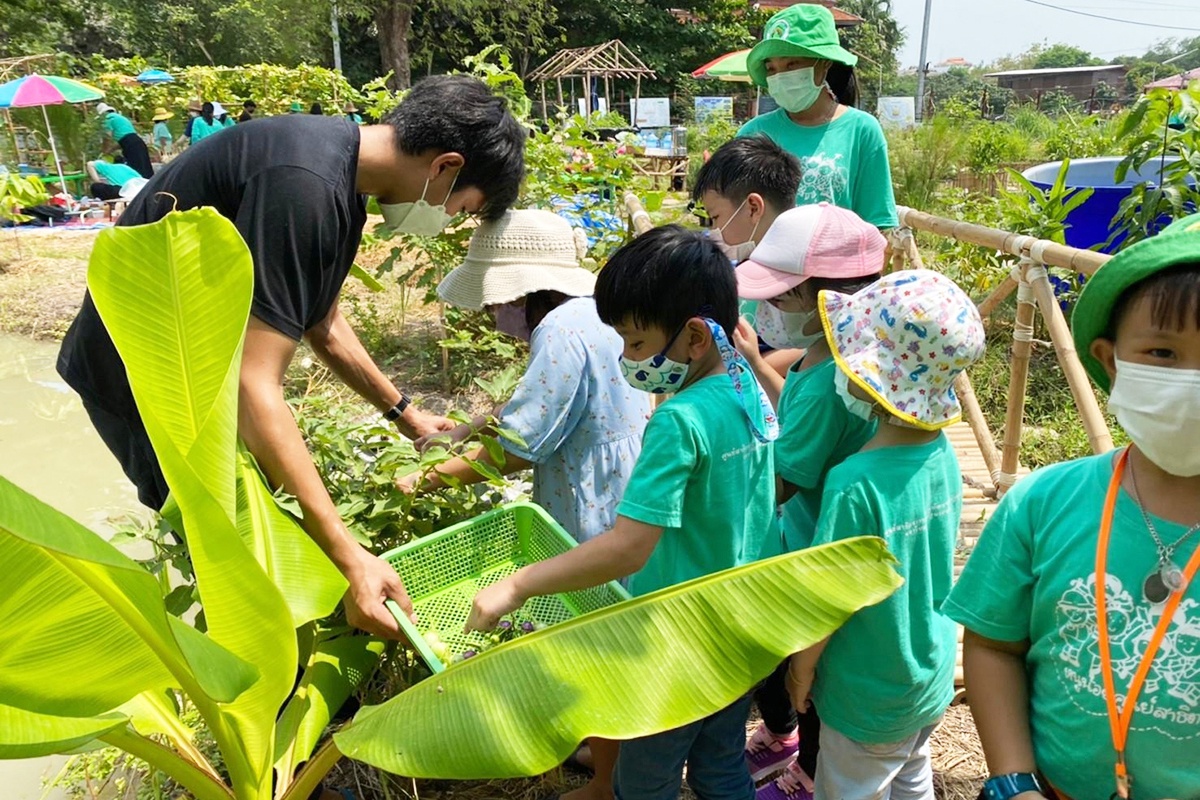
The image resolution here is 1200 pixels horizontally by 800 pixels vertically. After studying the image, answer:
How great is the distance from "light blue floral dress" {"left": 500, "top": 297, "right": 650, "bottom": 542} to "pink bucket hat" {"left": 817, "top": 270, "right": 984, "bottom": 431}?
0.59 meters

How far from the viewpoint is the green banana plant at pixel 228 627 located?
113 centimetres

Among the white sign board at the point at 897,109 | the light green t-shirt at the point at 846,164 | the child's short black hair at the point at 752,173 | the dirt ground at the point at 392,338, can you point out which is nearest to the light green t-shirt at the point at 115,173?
the dirt ground at the point at 392,338

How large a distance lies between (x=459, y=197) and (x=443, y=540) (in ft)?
2.68

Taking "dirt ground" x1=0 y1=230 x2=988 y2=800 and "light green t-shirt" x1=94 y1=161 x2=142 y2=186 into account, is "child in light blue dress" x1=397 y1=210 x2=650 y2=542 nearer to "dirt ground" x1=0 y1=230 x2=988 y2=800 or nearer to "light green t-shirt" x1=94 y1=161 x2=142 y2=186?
"dirt ground" x1=0 y1=230 x2=988 y2=800

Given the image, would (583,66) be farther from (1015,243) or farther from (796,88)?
(1015,243)

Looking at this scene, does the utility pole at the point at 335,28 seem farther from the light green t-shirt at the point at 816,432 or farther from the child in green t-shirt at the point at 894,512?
the child in green t-shirt at the point at 894,512

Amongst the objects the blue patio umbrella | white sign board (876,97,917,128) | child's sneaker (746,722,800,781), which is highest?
the blue patio umbrella

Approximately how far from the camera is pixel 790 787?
7.15 feet

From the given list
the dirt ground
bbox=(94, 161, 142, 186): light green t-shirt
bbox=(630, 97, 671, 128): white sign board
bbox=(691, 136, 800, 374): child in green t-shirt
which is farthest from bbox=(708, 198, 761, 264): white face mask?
bbox=(630, 97, 671, 128): white sign board

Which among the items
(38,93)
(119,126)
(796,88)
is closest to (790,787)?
(796,88)

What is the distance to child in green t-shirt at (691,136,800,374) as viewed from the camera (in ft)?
8.20

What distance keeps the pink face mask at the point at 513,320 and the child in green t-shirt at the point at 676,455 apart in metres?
0.53

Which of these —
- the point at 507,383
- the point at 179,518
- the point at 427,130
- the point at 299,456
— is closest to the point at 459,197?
the point at 427,130

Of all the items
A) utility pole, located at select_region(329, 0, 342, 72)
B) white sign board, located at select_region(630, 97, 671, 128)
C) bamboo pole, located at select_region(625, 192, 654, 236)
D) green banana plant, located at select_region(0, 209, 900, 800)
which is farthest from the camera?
utility pole, located at select_region(329, 0, 342, 72)
